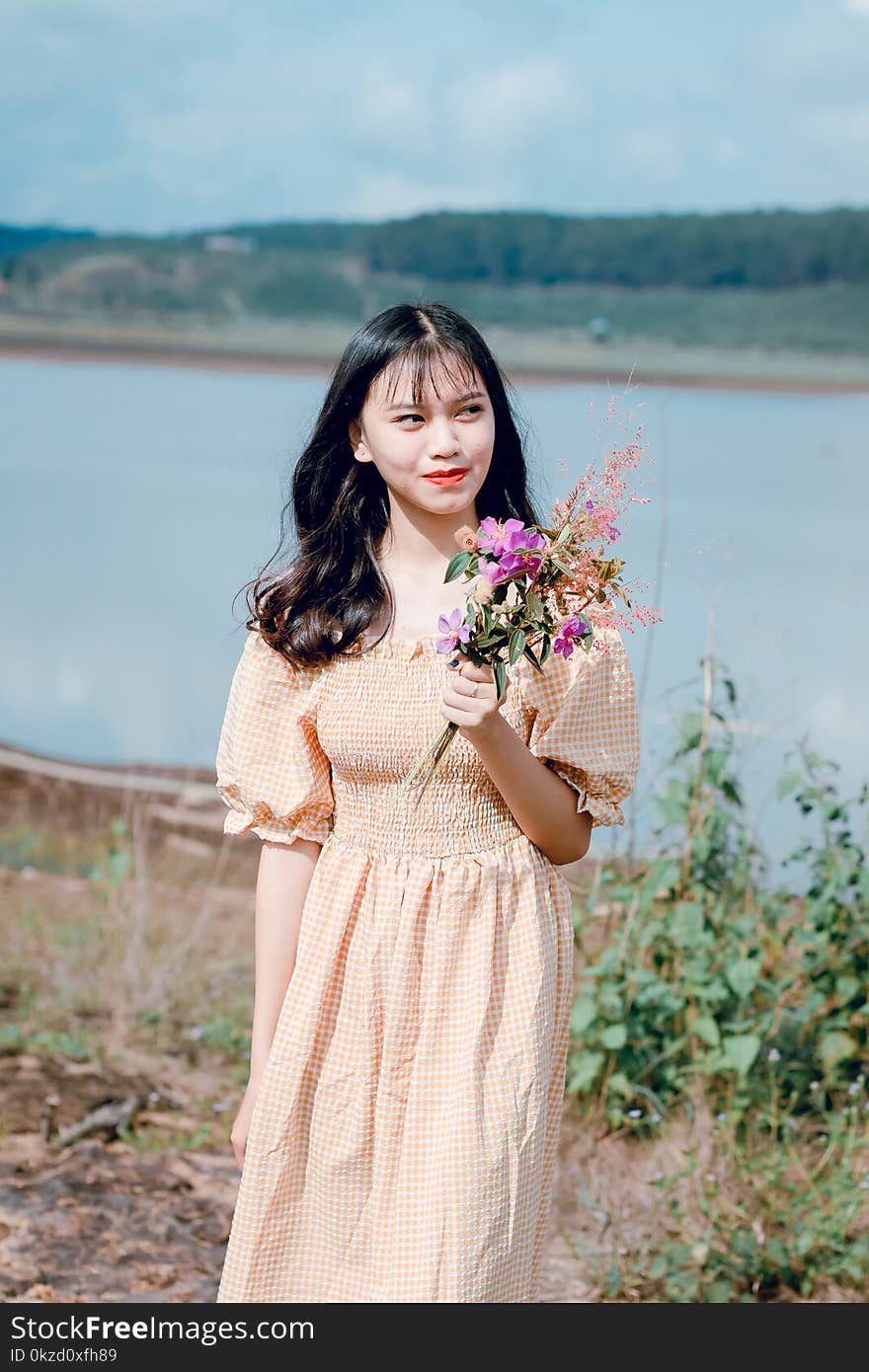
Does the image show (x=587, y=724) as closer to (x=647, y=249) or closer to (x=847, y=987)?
(x=847, y=987)

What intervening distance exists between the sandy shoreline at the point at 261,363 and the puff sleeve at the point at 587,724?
25181 millimetres

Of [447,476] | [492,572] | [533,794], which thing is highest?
[447,476]

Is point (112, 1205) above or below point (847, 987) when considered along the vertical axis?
below

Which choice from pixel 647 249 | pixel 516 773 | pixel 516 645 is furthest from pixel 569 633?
pixel 647 249

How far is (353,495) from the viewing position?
2.29 m

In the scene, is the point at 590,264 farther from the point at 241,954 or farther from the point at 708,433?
the point at 241,954

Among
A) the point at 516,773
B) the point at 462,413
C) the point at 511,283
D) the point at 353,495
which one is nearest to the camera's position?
the point at 516,773

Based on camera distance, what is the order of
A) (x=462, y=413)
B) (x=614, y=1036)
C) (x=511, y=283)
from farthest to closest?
(x=511, y=283), (x=614, y=1036), (x=462, y=413)

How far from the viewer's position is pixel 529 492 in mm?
2307

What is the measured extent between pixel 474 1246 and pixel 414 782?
0.57m

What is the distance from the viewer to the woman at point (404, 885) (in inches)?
79.8

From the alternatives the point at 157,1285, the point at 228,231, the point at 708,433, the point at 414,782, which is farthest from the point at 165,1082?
the point at 228,231

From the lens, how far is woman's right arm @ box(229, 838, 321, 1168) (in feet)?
7.11

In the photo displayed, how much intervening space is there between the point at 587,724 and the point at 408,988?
0.41m
